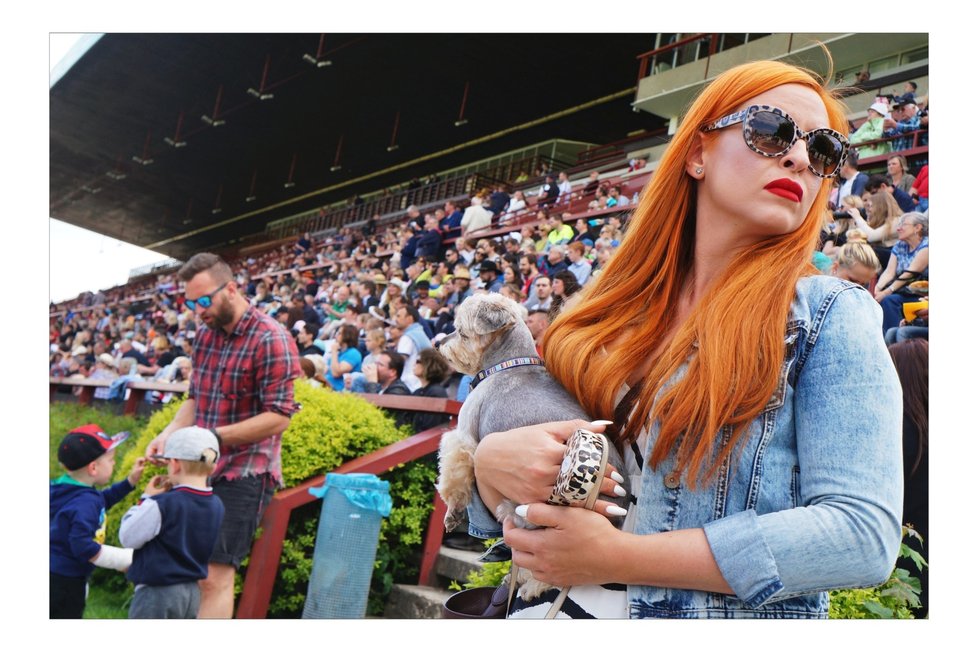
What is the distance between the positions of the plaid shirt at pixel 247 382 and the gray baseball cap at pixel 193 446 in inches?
9.1

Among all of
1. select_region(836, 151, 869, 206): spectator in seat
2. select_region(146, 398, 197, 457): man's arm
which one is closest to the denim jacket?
select_region(146, 398, 197, 457): man's arm

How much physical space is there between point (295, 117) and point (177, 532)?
19.8 meters

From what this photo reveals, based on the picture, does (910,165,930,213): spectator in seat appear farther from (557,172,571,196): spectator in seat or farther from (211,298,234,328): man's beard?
(557,172,571,196): spectator in seat

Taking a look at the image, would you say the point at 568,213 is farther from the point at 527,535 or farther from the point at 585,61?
the point at 527,535

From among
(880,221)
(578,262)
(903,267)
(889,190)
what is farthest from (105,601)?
Result: (889,190)

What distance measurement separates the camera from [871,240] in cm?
623

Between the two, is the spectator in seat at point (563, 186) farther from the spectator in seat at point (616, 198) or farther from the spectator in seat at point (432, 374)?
the spectator in seat at point (432, 374)

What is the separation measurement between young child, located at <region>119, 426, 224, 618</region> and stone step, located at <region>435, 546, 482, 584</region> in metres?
1.64

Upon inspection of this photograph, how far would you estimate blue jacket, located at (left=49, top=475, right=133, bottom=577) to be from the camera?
411cm

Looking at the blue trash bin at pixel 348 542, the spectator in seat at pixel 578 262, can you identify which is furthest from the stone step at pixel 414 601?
the spectator in seat at pixel 578 262

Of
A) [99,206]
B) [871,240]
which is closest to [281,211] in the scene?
[99,206]

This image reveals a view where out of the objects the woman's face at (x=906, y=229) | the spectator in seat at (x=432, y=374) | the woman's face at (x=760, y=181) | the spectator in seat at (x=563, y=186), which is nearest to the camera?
the woman's face at (x=760, y=181)

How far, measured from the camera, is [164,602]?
403 cm

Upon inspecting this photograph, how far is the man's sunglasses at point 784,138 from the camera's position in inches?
57.2
